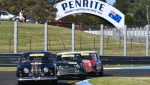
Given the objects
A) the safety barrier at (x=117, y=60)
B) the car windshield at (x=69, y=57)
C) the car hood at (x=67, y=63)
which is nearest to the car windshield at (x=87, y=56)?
the car windshield at (x=69, y=57)

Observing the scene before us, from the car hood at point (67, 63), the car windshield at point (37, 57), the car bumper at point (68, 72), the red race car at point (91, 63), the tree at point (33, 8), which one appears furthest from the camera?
the tree at point (33, 8)

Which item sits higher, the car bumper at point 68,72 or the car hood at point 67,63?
the car hood at point 67,63

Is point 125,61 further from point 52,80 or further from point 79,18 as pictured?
point 79,18

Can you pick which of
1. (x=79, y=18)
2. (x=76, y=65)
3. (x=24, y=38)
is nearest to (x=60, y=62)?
(x=76, y=65)

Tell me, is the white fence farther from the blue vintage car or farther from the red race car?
the blue vintage car

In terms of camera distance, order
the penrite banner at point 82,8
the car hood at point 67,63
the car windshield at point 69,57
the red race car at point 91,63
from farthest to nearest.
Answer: the penrite banner at point 82,8 < the red race car at point 91,63 < the car windshield at point 69,57 < the car hood at point 67,63

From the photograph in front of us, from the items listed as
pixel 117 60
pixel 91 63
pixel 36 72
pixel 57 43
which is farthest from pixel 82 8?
pixel 36 72

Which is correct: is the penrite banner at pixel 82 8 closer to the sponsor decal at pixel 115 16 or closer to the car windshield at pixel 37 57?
the sponsor decal at pixel 115 16

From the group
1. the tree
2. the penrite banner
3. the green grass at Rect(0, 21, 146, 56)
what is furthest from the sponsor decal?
the green grass at Rect(0, 21, 146, 56)

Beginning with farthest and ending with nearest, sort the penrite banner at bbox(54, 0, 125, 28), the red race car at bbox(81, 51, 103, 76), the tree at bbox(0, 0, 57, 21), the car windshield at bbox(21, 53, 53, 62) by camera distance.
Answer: the penrite banner at bbox(54, 0, 125, 28) < the tree at bbox(0, 0, 57, 21) < the red race car at bbox(81, 51, 103, 76) < the car windshield at bbox(21, 53, 53, 62)

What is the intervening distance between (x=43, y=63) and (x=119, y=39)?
23900 mm

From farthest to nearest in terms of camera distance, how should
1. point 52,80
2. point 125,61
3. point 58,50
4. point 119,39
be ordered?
point 119,39 → point 58,50 → point 125,61 → point 52,80

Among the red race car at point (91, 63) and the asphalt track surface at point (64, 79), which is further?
the red race car at point (91, 63)

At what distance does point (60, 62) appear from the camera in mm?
25359
